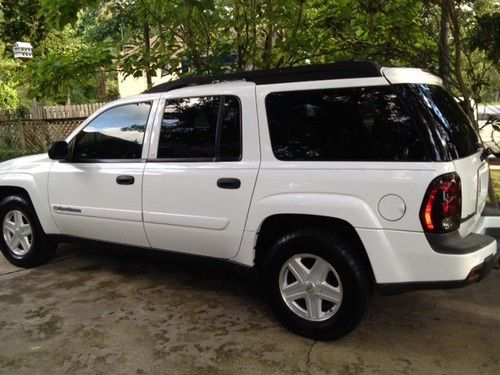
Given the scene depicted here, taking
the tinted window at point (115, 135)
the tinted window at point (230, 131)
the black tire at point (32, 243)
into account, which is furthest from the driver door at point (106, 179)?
the tinted window at point (230, 131)

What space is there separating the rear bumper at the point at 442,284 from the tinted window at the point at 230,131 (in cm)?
131

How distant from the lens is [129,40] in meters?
6.32

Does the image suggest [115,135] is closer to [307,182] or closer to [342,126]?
[307,182]

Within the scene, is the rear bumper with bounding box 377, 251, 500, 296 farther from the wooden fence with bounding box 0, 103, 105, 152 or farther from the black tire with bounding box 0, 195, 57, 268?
the wooden fence with bounding box 0, 103, 105, 152

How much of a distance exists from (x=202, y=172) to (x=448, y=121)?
1.66 meters

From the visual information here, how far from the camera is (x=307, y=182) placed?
321cm

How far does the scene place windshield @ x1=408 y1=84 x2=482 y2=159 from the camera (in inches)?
118

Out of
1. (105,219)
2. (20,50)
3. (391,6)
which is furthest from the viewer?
(20,50)

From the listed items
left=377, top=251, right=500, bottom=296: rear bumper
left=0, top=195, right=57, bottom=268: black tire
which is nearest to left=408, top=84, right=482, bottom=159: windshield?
left=377, top=251, right=500, bottom=296: rear bumper

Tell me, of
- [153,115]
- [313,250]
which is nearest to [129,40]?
[153,115]

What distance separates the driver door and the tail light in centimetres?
215

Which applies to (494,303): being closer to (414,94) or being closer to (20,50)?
(414,94)

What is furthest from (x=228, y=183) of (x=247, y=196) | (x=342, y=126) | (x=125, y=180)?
(x=125, y=180)

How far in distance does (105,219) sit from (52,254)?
1187 millimetres
